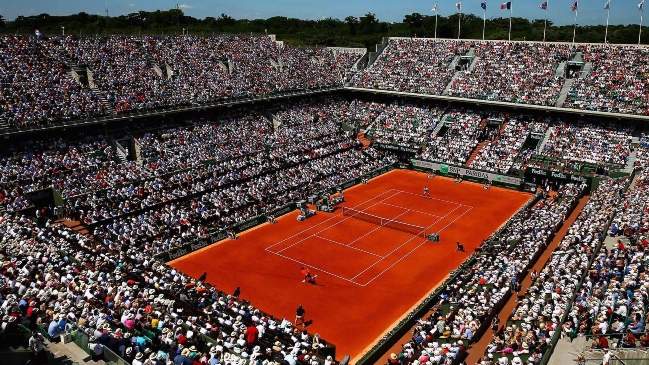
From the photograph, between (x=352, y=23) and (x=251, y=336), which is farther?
(x=352, y=23)

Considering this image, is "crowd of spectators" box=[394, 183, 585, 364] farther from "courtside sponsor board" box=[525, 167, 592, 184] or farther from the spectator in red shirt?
"courtside sponsor board" box=[525, 167, 592, 184]

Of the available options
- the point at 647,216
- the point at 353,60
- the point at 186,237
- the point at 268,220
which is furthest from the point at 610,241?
the point at 353,60

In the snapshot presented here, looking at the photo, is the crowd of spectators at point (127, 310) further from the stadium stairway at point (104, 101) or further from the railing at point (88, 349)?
the stadium stairway at point (104, 101)

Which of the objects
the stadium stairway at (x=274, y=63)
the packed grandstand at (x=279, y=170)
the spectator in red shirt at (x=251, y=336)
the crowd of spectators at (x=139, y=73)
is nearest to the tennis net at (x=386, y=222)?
the packed grandstand at (x=279, y=170)

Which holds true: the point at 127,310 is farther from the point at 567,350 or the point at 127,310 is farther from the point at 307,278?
the point at 567,350

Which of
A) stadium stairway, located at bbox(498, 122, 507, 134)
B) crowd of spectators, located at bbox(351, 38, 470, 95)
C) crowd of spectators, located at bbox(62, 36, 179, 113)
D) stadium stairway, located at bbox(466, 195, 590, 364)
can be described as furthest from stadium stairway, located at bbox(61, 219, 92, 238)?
stadium stairway, located at bbox(498, 122, 507, 134)

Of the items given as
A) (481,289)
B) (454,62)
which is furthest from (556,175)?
(481,289)

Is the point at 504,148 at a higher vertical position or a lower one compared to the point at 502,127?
lower

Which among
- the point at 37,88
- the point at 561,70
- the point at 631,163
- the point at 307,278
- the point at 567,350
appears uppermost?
the point at 561,70
